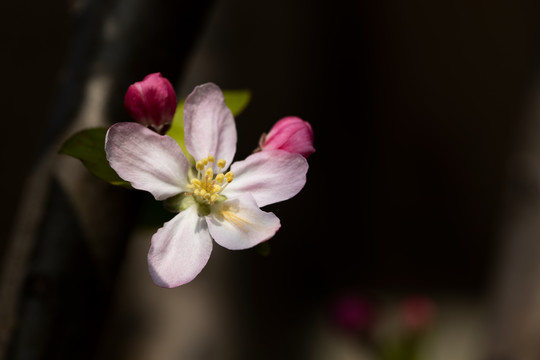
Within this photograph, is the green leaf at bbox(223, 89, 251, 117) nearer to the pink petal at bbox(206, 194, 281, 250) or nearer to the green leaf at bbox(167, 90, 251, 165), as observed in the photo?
the green leaf at bbox(167, 90, 251, 165)

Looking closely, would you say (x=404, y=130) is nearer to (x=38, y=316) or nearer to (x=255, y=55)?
(x=255, y=55)

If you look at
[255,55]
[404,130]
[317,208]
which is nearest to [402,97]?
[404,130]

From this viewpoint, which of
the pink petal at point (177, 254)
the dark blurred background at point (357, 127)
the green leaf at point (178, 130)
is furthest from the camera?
the dark blurred background at point (357, 127)

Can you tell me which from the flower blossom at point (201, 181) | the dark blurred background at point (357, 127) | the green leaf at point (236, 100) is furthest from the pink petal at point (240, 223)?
the dark blurred background at point (357, 127)

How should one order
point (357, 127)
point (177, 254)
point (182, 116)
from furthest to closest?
1. point (357, 127)
2. point (182, 116)
3. point (177, 254)

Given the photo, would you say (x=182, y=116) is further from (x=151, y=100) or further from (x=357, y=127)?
(x=357, y=127)

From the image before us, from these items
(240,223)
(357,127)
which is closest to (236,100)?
(240,223)

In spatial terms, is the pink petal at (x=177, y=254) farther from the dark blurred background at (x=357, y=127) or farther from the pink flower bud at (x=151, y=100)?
the dark blurred background at (x=357, y=127)
